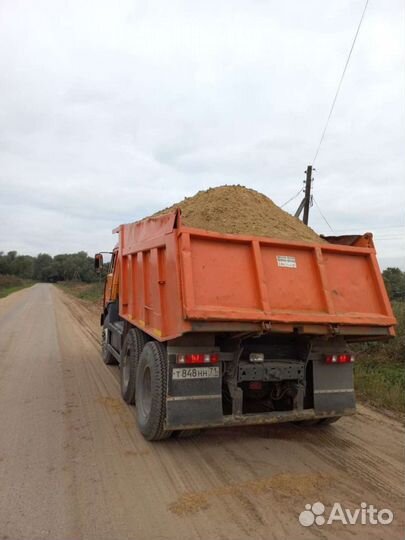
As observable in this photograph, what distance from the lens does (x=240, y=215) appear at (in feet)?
20.6

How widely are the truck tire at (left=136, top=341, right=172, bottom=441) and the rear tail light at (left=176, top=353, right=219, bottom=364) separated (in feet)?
1.10

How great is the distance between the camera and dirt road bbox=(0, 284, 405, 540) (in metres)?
3.04

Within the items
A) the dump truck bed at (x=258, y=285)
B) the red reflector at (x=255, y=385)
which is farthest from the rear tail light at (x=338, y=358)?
the red reflector at (x=255, y=385)

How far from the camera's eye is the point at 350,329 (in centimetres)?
438

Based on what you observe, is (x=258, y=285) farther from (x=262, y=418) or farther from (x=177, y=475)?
(x=177, y=475)

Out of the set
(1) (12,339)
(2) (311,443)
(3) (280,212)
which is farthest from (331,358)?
(1) (12,339)

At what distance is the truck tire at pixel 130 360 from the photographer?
573cm

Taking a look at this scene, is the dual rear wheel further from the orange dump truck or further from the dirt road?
the dirt road

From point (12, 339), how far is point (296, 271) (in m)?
9.93

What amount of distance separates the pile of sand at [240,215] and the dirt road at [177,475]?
2.60m

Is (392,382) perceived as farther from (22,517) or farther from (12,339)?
(12,339)

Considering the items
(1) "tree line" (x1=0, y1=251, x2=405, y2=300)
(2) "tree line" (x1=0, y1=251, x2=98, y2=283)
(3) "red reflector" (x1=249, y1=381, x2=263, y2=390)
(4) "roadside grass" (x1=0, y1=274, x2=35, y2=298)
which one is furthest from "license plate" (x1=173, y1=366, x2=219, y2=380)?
(2) "tree line" (x1=0, y1=251, x2=98, y2=283)

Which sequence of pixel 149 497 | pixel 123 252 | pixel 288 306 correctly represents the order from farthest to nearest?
1. pixel 123 252
2. pixel 288 306
3. pixel 149 497

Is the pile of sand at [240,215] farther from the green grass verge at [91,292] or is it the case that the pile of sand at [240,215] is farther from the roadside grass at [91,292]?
the green grass verge at [91,292]
